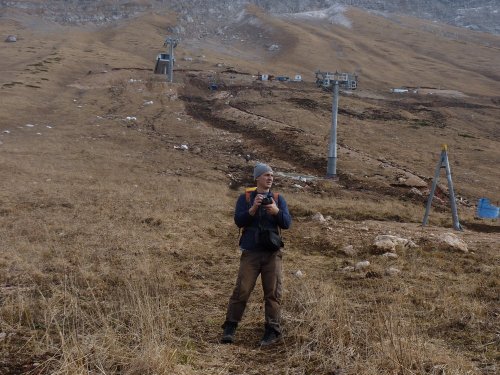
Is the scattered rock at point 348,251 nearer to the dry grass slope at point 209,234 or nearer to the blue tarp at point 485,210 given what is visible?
the dry grass slope at point 209,234

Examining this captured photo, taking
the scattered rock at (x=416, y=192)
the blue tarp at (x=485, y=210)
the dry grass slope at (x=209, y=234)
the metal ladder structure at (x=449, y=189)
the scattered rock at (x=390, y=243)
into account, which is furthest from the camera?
the scattered rock at (x=416, y=192)

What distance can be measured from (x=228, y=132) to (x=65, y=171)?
10780 millimetres

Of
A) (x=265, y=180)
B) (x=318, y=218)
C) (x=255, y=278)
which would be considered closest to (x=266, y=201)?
(x=265, y=180)

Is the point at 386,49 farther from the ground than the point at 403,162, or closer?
farther from the ground

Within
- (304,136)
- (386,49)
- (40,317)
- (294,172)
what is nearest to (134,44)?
(386,49)

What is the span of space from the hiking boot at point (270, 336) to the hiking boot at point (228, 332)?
0.30 m

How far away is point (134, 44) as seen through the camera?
70.1 metres

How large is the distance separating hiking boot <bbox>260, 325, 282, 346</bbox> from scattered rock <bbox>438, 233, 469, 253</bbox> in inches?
222

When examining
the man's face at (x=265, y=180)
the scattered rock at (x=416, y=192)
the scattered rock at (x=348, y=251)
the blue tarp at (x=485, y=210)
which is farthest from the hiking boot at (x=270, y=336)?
the scattered rock at (x=416, y=192)

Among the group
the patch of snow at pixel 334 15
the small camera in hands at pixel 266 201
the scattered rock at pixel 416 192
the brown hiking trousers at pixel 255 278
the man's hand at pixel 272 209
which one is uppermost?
the patch of snow at pixel 334 15

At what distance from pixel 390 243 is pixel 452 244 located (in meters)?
1.43

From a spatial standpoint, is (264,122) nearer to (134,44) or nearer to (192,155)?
(192,155)

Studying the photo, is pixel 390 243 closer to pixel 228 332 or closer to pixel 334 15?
pixel 228 332

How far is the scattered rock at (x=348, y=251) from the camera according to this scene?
8.78 m
